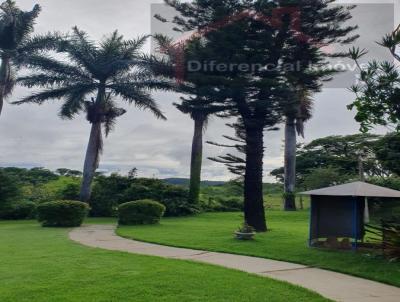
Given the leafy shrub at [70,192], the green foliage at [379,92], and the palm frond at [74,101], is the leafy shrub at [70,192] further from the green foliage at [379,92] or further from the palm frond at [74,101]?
the green foliage at [379,92]

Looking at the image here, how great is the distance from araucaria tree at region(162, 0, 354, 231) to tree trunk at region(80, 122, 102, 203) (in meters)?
9.59

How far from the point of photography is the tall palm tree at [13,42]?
24.4m

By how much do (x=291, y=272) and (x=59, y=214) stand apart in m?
10.7

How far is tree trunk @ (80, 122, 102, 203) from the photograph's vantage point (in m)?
22.2

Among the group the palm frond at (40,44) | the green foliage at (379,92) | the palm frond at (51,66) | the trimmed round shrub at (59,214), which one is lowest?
the trimmed round shrub at (59,214)

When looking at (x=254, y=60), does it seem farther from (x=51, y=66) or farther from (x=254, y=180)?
(x=51, y=66)

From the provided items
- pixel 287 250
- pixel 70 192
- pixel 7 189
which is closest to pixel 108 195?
pixel 70 192

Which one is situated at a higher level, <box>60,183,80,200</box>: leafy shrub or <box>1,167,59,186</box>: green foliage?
<box>1,167,59,186</box>: green foliage

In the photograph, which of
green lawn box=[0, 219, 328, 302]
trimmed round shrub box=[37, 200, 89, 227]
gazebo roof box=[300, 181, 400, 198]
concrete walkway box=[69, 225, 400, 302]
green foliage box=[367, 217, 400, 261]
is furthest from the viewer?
trimmed round shrub box=[37, 200, 89, 227]

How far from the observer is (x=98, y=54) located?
2341 cm

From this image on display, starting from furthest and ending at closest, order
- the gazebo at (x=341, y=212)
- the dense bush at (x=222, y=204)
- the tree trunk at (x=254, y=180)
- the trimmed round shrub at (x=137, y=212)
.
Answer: the dense bush at (x=222, y=204) → the trimmed round shrub at (x=137, y=212) → the tree trunk at (x=254, y=180) → the gazebo at (x=341, y=212)

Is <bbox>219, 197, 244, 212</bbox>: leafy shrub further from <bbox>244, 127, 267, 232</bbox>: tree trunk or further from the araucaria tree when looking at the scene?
the araucaria tree

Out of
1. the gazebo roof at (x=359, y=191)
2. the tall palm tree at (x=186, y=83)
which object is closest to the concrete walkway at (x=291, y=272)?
the gazebo roof at (x=359, y=191)

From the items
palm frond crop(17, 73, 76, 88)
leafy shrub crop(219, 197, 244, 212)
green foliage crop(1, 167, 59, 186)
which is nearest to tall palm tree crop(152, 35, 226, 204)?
palm frond crop(17, 73, 76, 88)
